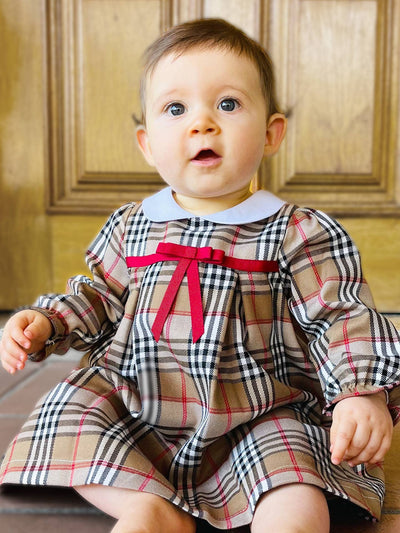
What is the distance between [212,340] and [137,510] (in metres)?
0.19

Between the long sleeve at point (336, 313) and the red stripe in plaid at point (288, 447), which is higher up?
the long sleeve at point (336, 313)

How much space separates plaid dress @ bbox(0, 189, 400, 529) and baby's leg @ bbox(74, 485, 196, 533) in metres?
0.01

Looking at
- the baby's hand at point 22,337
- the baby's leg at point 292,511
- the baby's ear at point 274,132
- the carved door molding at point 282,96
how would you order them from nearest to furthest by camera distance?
the baby's leg at point 292,511
the baby's hand at point 22,337
the baby's ear at point 274,132
the carved door molding at point 282,96

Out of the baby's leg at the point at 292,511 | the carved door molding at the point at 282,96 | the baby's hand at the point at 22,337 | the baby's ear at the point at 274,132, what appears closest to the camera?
the baby's leg at the point at 292,511

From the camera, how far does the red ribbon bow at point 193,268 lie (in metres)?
0.73

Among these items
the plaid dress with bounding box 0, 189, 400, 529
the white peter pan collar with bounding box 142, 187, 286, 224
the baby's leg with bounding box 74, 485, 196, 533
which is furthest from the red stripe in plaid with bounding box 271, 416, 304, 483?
the white peter pan collar with bounding box 142, 187, 286, 224

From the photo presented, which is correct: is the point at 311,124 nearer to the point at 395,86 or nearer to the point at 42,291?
the point at 395,86

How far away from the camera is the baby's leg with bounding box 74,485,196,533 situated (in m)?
0.59

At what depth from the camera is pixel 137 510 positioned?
61 centimetres

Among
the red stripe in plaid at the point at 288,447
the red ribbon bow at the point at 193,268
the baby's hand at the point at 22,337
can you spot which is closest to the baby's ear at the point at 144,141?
the red ribbon bow at the point at 193,268

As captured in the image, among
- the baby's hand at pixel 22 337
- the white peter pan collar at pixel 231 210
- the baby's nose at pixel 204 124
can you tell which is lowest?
the baby's hand at pixel 22 337

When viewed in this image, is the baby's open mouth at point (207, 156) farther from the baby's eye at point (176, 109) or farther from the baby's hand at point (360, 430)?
the baby's hand at point (360, 430)

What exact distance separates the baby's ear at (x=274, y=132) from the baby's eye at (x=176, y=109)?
120 mm

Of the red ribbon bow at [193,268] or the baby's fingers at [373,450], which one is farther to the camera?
the red ribbon bow at [193,268]
